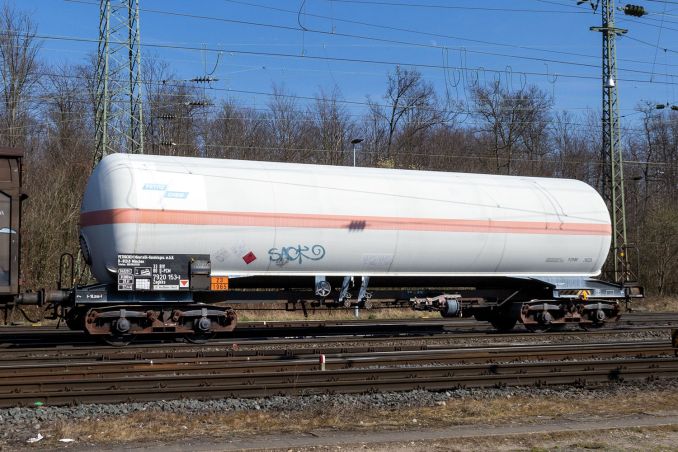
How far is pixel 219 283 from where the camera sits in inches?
639

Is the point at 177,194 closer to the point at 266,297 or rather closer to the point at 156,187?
the point at 156,187

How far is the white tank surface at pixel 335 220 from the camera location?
15.7m

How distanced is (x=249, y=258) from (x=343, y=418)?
771cm

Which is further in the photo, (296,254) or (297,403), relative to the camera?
(296,254)

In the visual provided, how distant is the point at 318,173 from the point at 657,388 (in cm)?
914

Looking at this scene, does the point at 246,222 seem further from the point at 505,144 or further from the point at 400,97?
the point at 400,97

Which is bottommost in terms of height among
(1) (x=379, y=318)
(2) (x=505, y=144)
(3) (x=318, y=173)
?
(1) (x=379, y=318)

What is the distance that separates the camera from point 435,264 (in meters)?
18.2

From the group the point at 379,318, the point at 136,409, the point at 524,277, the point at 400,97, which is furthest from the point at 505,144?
the point at 136,409

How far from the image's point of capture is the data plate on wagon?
50.5 feet

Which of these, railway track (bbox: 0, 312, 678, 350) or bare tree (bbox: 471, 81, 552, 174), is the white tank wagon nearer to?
railway track (bbox: 0, 312, 678, 350)

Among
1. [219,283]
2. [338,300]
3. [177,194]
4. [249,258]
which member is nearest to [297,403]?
[219,283]

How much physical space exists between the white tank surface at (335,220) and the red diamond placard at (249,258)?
0.03 metres

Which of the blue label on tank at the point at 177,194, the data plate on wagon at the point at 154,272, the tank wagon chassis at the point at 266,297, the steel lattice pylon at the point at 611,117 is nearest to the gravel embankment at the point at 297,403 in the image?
the data plate on wagon at the point at 154,272
